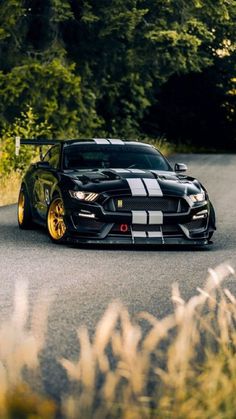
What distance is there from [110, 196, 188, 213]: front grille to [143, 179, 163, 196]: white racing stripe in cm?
6

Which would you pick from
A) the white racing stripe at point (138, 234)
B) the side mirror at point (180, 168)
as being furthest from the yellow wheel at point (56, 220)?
the side mirror at point (180, 168)

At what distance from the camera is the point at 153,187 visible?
14102 millimetres

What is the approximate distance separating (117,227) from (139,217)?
0.90 ft

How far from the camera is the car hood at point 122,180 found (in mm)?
14015

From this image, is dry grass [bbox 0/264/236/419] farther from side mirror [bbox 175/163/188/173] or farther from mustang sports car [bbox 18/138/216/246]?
side mirror [bbox 175/163/188/173]

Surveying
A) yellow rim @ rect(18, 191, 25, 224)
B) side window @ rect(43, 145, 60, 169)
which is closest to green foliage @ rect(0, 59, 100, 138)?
yellow rim @ rect(18, 191, 25, 224)

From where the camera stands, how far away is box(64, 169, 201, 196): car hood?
14015 millimetres

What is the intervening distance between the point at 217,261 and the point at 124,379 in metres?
6.88

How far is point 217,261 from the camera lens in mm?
13562

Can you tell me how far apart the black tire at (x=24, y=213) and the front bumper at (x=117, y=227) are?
2260 millimetres

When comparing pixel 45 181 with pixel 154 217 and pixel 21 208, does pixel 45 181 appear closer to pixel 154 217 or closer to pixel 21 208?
pixel 21 208

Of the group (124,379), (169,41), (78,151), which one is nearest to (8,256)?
(78,151)

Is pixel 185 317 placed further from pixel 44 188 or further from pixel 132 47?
pixel 132 47

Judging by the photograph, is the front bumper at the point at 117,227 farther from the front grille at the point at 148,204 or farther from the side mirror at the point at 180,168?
the side mirror at the point at 180,168
